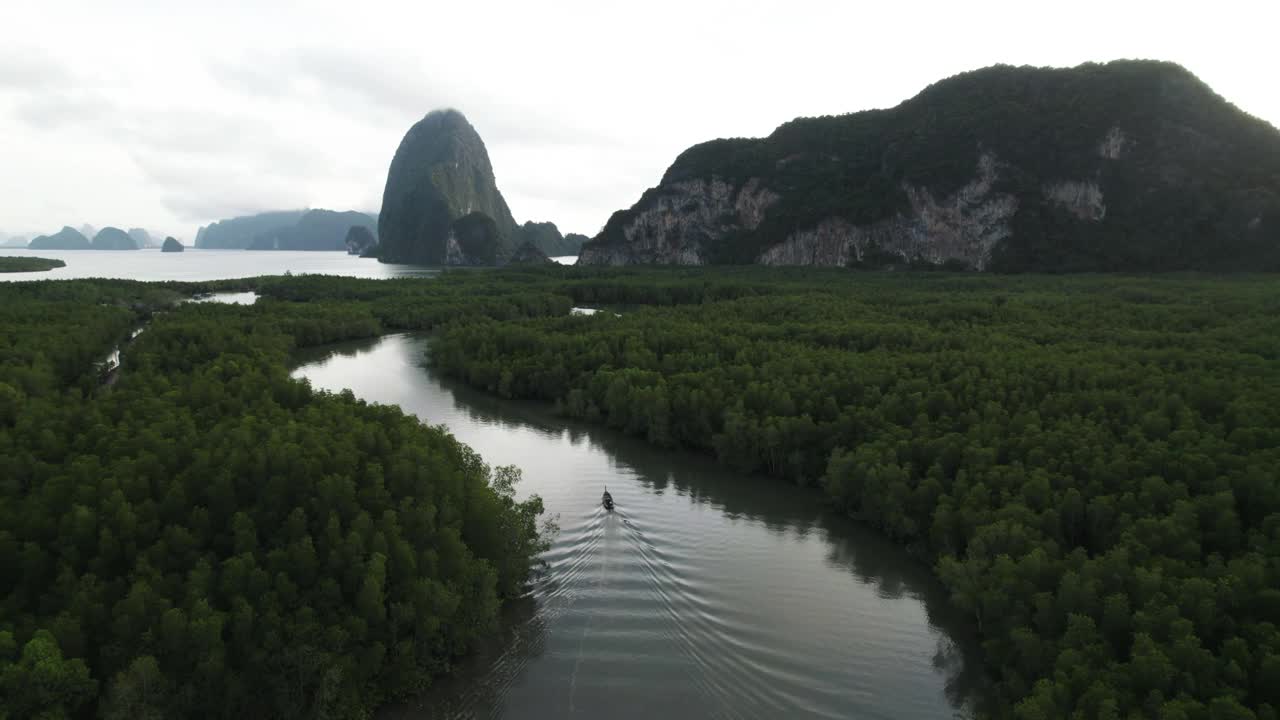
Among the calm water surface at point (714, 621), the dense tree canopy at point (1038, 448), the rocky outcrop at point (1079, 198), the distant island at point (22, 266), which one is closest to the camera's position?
the dense tree canopy at point (1038, 448)

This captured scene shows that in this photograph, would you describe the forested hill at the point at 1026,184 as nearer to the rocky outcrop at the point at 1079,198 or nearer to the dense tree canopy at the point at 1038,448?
the rocky outcrop at the point at 1079,198

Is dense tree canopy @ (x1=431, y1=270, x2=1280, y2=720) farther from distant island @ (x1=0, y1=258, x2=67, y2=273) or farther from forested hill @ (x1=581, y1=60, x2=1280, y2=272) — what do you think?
distant island @ (x1=0, y1=258, x2=67, y2=273)

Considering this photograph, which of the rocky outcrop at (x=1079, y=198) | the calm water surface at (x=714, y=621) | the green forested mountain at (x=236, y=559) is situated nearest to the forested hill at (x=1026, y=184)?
the rocky outcrop at (x=1079, y=198)

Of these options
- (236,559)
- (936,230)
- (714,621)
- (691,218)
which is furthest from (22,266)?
(936,230)

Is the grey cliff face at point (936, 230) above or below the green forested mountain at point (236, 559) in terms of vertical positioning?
above

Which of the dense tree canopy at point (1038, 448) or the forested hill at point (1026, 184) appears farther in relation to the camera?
the forested hill at point (1026, 184)

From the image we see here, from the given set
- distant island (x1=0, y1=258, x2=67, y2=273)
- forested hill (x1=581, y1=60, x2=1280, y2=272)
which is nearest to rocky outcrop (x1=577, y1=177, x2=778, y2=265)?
forested hill (x1=581, y1=60, x2=1280, y2=272)

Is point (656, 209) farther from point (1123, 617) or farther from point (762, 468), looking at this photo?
point (1123, 617)

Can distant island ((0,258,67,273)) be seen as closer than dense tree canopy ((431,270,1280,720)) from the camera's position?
No
